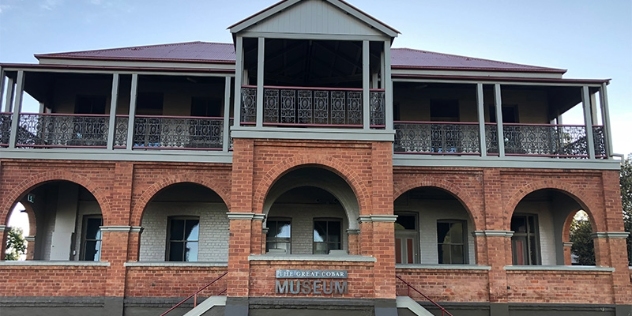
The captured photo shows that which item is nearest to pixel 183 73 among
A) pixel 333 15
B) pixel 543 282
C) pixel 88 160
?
pixel 88 160

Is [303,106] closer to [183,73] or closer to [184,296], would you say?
[183,73]

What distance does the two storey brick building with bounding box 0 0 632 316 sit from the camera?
11328mm

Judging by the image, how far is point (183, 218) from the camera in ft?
49.8

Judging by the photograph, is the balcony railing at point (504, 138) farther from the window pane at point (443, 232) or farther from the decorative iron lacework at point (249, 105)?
the decorative iron lacework at point (249, 105)

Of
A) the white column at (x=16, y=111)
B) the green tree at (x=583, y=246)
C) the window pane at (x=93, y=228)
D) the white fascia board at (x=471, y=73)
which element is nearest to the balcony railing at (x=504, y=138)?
the white fascia board at (x=471, y=73)

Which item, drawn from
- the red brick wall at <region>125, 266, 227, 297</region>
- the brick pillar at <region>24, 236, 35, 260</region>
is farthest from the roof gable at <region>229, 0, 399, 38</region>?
the brick pillar at <region>24, 236, 35, 260</region>

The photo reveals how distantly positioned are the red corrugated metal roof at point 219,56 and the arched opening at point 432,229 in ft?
12.5

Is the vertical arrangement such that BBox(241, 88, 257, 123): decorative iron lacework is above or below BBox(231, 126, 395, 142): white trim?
above

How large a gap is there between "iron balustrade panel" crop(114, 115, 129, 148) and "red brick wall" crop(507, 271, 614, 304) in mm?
10332

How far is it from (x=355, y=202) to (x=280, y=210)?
10.3ft

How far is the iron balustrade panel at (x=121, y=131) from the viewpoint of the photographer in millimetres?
13633

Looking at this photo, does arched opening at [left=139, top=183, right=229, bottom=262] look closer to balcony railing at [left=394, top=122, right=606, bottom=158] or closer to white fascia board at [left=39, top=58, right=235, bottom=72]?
white fascia board at [left=39, top=58, right=235, bottom=72]

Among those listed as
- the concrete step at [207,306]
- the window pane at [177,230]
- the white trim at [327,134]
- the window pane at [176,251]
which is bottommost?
the concrete step at [207,306]

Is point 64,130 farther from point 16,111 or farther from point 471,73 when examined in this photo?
point 471,73
